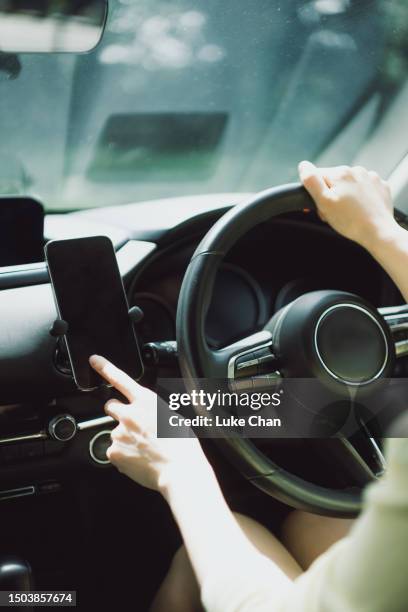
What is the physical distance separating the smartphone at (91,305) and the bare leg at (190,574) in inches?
13.3

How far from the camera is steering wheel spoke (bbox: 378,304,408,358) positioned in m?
1.13

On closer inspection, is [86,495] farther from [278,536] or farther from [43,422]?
[278,536]

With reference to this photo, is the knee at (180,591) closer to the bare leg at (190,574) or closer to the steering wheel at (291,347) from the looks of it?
the bare leg at (190,574)

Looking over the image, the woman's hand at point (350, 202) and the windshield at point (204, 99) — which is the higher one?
the woman's hand at point (350, 202)

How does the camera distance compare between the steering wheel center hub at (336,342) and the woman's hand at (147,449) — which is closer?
the woman's hand at (147,449)

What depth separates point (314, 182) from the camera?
3.54 ft

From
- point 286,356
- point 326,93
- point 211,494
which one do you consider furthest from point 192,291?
point 326,93

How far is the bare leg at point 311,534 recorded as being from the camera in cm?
116

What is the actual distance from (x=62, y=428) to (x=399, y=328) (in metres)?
0.62

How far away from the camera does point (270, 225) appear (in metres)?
1.50

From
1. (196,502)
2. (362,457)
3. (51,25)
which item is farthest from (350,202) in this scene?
(51,25)

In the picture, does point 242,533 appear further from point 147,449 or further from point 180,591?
point 180,591

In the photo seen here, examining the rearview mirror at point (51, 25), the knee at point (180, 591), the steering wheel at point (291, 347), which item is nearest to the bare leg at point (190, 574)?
the knee at point (180, 591)

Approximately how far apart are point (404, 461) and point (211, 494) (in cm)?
32
